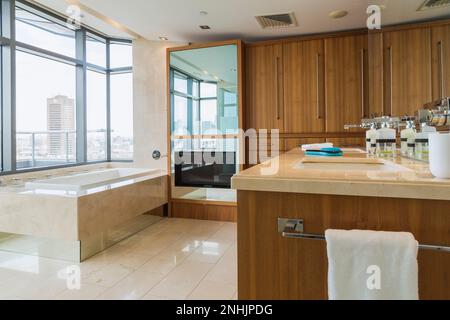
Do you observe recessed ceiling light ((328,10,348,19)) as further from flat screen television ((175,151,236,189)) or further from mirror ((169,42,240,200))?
flat screen television ((175,151,236,189))

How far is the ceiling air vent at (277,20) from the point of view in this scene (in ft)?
10.4

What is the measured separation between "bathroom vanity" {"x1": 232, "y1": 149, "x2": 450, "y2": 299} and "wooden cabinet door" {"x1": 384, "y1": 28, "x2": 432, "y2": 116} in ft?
3.92

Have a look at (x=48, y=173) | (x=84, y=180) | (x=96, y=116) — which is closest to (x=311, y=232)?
(x=84, y=180)

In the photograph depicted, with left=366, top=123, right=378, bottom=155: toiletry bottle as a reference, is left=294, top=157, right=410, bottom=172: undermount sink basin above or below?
below

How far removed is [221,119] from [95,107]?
2.27 metres

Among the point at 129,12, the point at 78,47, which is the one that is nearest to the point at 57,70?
the point at 78,47

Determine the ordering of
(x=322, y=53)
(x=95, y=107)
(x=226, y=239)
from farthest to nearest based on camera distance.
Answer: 1. (x=95, y=107)
2. (x=322, y=53)
3. (x=226, y=239)

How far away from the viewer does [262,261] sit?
39.0 inches

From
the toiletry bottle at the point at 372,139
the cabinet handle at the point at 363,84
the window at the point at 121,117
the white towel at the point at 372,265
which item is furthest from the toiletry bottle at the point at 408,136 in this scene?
the window at the point at 121,117

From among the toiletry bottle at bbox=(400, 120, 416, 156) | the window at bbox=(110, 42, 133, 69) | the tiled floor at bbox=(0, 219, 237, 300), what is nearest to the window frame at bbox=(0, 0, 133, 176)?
the window at bbox=(110, 42, 133, 69)

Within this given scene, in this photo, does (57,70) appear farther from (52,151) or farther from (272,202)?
(272,202)

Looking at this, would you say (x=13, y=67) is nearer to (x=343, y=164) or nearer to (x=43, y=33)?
(x=43, y=33)

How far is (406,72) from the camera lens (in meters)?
2.43

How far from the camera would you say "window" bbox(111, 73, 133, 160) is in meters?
4.64
